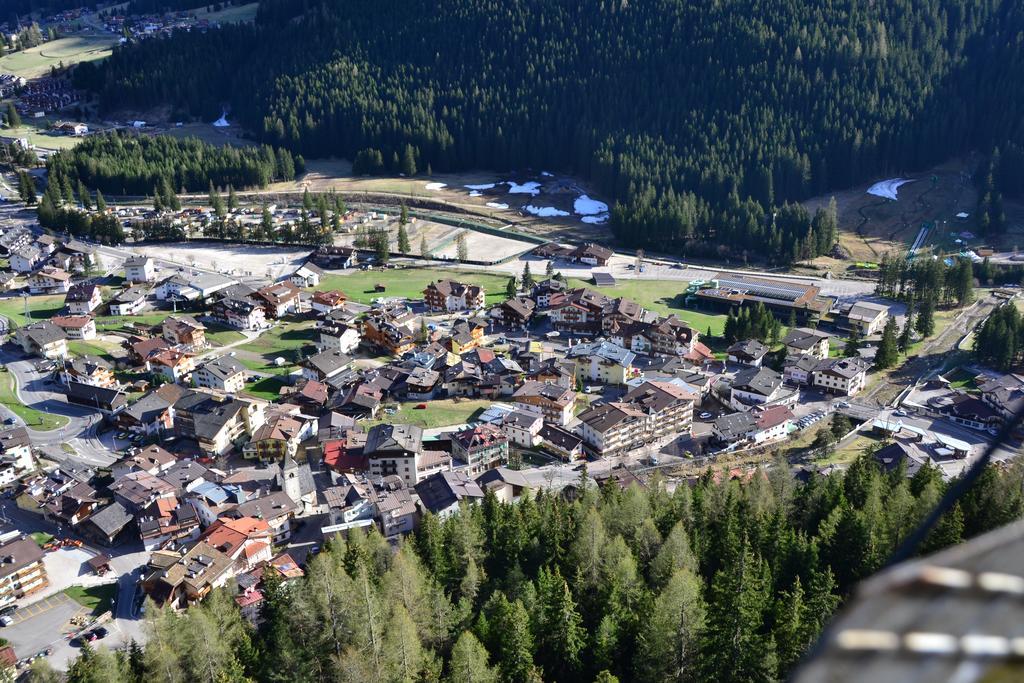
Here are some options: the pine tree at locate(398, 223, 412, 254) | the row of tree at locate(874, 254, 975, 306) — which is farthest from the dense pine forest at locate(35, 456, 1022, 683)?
the pine tree at locate(398, 223, 412, 254)

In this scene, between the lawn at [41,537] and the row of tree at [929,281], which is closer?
the lawn at [41,537]

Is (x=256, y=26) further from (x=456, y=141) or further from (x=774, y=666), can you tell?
(x=774, y=666)

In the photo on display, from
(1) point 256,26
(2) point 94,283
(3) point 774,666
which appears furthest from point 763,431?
(1) point 256,26

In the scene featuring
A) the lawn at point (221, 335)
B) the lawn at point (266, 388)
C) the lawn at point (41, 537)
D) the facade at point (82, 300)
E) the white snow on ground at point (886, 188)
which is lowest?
the lawn at point (41, 537)

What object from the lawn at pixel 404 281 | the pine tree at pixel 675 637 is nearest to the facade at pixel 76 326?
the lawn at pixel 404 281

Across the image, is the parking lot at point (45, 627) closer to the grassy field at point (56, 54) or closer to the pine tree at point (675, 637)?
the pine tree at point (675, 637)

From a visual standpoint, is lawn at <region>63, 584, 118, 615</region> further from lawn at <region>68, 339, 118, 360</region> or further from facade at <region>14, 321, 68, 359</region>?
facade at <region>14, 321, 68, 359</region>

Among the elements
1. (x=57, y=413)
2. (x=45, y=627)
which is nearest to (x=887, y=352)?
(x=45, y=627)
